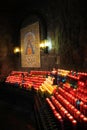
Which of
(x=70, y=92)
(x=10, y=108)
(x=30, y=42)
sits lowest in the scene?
(x=10, y=108)

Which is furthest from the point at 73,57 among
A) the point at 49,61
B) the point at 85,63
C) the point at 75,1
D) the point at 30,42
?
the point at 30,42

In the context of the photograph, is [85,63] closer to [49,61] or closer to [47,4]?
[49,61]

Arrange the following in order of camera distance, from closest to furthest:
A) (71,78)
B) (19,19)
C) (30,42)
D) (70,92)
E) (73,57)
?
(70,92), (71,78), (73,57), (30,42), (19,19)

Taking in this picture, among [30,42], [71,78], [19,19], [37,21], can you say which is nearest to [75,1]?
[71,78]

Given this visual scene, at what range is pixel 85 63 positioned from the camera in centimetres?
662

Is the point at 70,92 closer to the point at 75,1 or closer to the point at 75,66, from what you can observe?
the point at 75,66

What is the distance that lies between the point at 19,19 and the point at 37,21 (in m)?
2.54

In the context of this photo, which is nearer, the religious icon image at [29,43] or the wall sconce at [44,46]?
the wall sconce at [44,46]

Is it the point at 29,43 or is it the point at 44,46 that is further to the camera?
the point at 29,43

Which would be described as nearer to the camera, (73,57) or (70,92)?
(70,92)

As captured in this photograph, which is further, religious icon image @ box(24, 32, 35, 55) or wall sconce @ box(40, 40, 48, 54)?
religious icon image @ box(24, 32, 35, 55)

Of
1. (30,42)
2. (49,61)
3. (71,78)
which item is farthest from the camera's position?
(30,42)

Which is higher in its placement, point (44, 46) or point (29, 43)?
point (29, 43)

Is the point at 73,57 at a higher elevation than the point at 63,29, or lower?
lower
